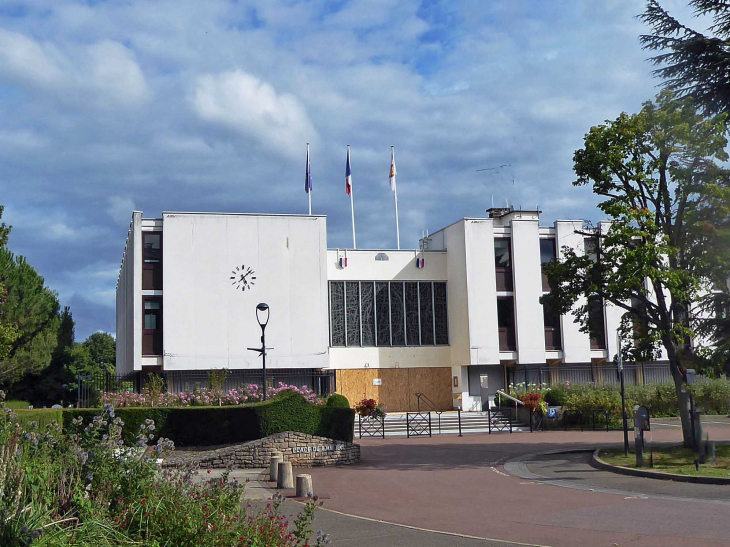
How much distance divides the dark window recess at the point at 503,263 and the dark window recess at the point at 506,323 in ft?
2.23

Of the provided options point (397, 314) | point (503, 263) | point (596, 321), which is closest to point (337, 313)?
point (397, 314)

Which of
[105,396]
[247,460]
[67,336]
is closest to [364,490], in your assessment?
[247,460]

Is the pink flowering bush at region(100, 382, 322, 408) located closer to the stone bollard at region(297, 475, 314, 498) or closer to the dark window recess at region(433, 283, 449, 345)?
the stone bollard at region(297, 475, 314, 498)

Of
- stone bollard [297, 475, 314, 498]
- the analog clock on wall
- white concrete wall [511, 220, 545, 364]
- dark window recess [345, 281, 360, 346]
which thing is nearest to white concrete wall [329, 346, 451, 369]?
dark window recess [345, 281, 360, 346]

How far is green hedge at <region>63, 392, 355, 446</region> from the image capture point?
20.4m

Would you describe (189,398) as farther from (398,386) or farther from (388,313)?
(388,313)

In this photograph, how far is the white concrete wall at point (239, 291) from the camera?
34594 mm

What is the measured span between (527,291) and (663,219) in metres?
19.0

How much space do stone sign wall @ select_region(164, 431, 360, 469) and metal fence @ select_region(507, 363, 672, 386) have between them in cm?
2008

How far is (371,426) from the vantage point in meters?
31.7

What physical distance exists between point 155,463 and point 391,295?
32388mm

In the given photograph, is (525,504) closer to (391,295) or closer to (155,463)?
(155,463)

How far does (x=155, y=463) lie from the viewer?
752 centimetres

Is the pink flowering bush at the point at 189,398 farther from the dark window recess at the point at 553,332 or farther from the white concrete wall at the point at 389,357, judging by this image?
the dark window recess at the point at 553,332
